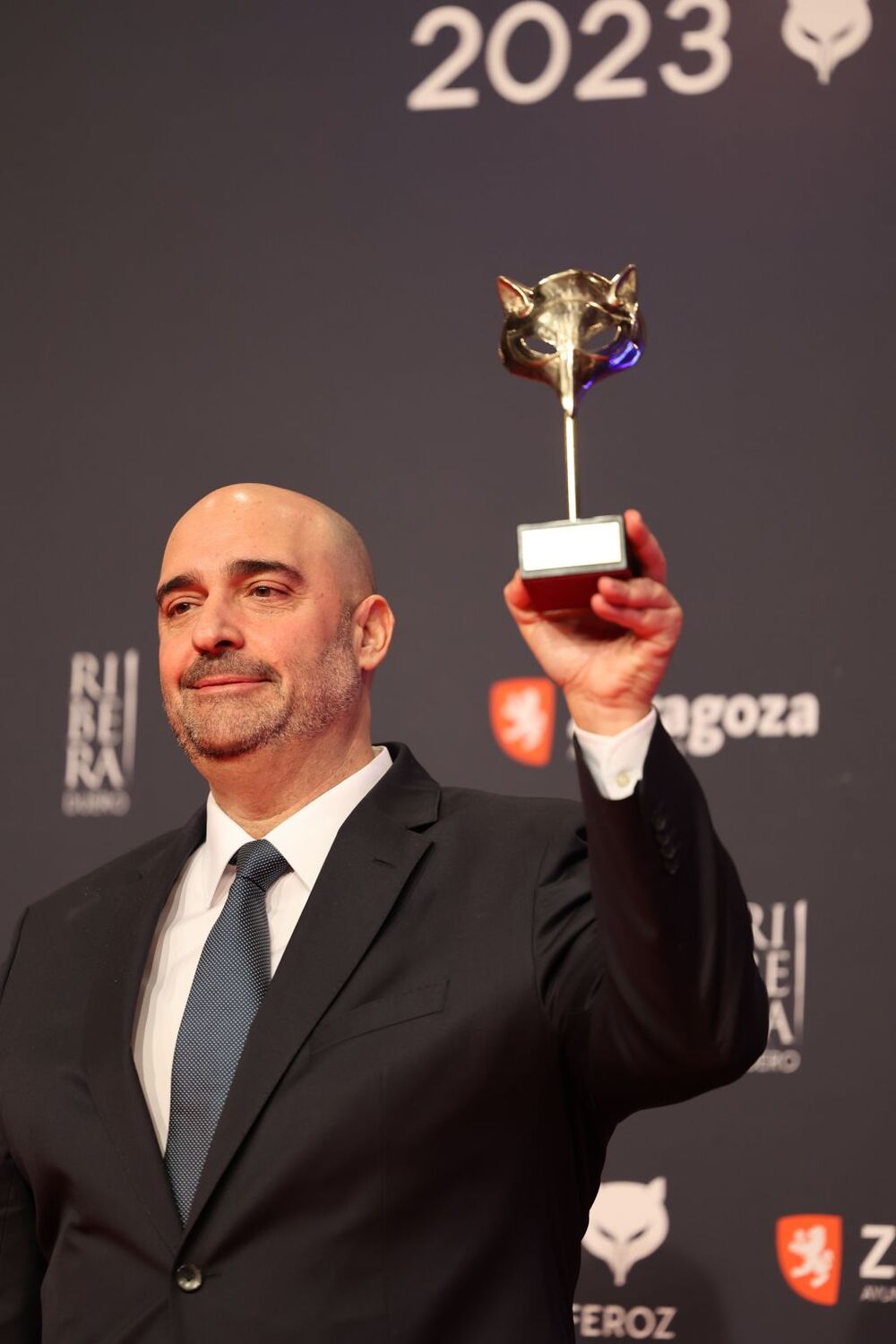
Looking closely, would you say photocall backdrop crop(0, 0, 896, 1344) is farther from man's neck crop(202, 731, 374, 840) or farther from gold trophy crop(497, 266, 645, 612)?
gold trophy crop(497, 266, 645, 612)

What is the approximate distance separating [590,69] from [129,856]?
177 centimetres

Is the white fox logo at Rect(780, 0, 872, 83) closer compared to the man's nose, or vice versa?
the man's nose

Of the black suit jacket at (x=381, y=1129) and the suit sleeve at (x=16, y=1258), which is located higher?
the black suit jacket at (x=381, y=1129)

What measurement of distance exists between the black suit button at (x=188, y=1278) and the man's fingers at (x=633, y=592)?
87 cm

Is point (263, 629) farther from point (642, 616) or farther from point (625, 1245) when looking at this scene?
point (625, 1245)

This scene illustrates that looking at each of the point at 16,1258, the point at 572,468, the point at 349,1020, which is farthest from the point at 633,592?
the point at 16,1258

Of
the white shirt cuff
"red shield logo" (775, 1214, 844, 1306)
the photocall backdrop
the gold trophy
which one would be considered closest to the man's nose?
the gold trophy

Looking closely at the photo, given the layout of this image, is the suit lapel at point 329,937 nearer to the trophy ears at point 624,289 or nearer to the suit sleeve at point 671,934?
the suit sleeve at point 671,934

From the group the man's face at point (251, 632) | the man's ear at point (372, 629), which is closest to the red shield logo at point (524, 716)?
the man's ear at point (372, 629)

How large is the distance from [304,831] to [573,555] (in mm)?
785

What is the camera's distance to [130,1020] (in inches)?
76.3

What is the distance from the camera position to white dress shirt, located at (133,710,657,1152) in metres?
1.93

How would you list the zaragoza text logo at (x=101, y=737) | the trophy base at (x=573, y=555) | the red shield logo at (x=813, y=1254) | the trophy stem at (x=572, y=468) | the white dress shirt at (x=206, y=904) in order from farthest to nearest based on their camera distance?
the zaragoza text logo at (x=101, y=737), the red shield logo at (x=813, y=1254), the white dress shirt at (x=206, y=904), the trophy stem at (x=572, y=468), the trophy base at (x=573, y=555)

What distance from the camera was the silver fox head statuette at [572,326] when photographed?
1682 mm
